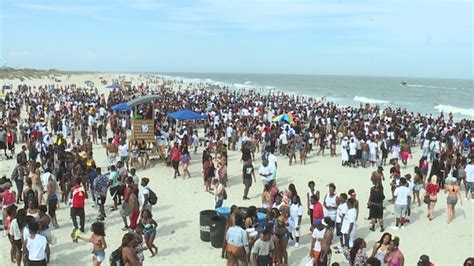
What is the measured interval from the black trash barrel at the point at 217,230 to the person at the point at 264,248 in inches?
63.1

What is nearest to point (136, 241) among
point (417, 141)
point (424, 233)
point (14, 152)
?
point (424, 233)

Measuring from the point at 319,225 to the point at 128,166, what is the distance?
910cm

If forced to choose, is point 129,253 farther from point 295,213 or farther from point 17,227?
point 295,213

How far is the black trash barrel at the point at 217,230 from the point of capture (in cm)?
855

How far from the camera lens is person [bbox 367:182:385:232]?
371 inches

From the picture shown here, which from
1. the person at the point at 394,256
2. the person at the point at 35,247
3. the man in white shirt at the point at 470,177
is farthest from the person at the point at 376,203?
the person at the point at 35,247

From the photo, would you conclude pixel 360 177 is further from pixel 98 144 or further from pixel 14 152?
pixel 14 152

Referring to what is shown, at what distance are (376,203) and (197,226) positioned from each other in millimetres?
4071

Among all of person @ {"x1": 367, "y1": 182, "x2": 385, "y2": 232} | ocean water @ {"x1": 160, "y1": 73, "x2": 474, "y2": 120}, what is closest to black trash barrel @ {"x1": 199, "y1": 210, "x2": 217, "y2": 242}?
person @ {"x1": 367, "y1": 182, "x2": 385, "y2": 232}

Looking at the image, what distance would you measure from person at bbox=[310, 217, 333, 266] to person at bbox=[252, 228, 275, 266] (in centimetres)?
78

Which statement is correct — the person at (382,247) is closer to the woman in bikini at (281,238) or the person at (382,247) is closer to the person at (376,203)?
the woman in bikini at (281,238)

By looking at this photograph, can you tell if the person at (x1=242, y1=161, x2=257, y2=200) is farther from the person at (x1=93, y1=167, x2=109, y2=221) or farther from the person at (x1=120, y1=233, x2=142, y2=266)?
the person at (x1=120, y1=233, x2=142, y2=266)

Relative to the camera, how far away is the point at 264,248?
6941 millimetres

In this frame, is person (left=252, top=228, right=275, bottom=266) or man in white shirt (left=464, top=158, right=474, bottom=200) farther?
man in white shirt (left=464, top=158, right=474, bottom=200)
